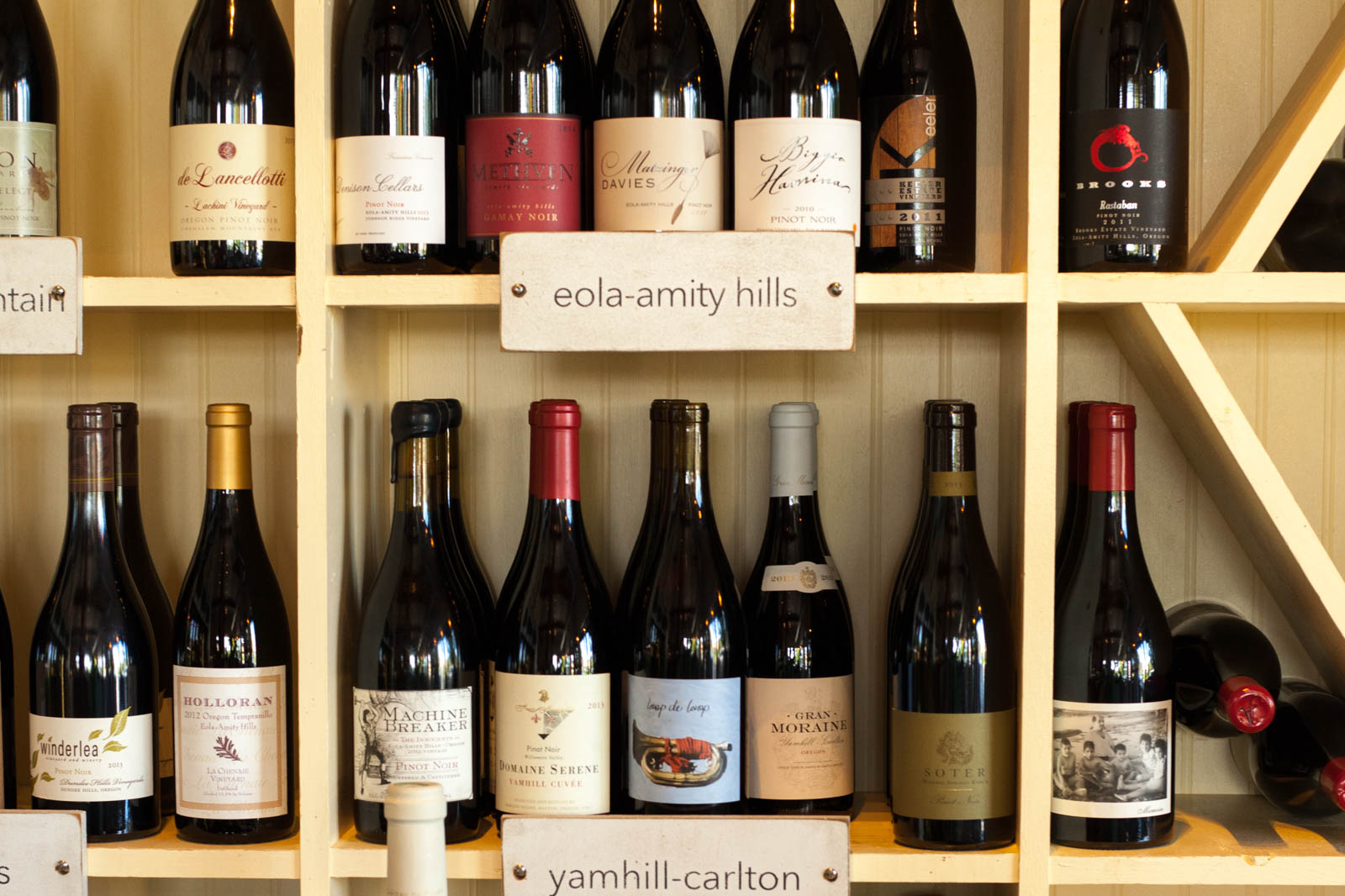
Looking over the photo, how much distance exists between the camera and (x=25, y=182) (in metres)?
0.91

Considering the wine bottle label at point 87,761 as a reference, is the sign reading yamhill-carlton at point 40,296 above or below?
above

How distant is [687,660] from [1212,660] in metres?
0.43

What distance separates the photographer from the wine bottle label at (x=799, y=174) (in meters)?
0.86

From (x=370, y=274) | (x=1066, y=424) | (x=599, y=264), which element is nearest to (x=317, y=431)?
(x=370, y=274)

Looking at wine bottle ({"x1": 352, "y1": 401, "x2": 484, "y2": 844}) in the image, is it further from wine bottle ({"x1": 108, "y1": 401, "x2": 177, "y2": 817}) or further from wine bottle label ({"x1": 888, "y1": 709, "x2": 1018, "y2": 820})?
wine bottle label ({"x1": 888, "y1": 709, "x2": 1018, "y2": 820})

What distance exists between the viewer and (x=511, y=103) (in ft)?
3.20

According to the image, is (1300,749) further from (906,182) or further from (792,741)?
(906,182)

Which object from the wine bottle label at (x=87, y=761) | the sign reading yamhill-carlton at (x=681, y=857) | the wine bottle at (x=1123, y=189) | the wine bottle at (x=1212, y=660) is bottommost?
the sign reading yamhill-carlton at (x=681, y=857)

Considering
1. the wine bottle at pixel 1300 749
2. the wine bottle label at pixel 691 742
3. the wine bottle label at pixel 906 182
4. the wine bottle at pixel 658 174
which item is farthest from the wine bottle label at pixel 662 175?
the wine bottle at pixel 1300 749

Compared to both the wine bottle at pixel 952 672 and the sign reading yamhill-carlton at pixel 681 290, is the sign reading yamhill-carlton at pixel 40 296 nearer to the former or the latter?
the sign reading yamhill-carlton at pixel 681 290

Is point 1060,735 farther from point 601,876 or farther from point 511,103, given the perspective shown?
point 511,103

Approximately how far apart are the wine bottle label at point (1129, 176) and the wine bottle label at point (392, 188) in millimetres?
460

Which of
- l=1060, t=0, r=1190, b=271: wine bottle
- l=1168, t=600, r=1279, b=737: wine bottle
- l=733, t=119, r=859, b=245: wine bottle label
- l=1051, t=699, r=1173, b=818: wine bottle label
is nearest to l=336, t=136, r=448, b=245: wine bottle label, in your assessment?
l=733, t=119, r=859, b=245: wine bottle label

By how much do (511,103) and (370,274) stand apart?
188 mm
